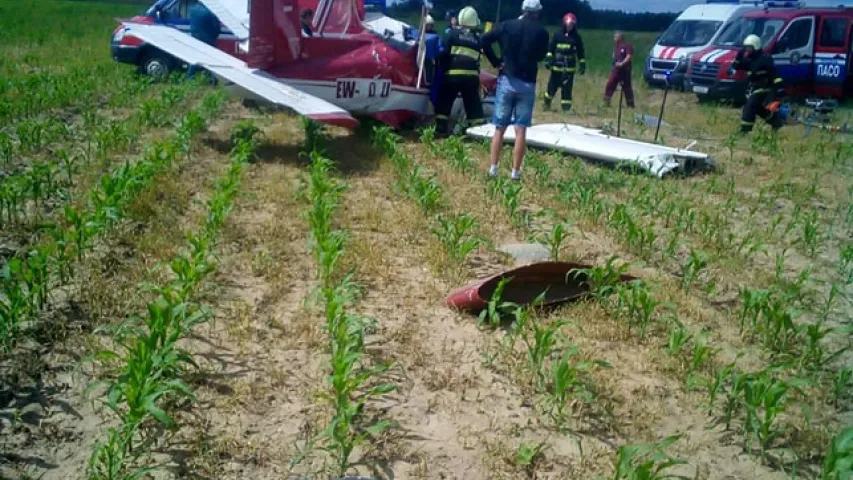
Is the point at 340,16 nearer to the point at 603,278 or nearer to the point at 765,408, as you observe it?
the point at 603,278

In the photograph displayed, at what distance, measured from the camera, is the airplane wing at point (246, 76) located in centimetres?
864

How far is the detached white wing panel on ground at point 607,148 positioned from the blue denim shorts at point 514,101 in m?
1.79

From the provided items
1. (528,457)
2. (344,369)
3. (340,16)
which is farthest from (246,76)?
(528,457)

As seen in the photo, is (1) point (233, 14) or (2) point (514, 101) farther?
(1) point (233, 14)

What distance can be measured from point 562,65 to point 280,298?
1122cm

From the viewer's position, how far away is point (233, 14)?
12750mm

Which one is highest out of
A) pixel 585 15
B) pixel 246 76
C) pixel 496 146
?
pixel 585 15

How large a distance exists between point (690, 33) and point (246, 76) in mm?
13804

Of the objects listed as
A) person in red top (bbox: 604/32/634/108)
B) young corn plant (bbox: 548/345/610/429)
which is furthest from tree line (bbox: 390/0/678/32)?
young corn plant (bbox: 548/345/610/429)

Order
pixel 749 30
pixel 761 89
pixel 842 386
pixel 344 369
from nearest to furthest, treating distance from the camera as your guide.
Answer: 1. pixel 344 369
2. pixel 842 386
3. pixel 761 89
4. pixel 749 30

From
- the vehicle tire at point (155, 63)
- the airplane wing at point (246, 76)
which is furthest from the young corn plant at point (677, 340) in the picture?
the vehicle tire at point (155, 63)

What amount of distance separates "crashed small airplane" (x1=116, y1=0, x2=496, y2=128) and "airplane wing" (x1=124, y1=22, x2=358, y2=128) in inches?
0.4

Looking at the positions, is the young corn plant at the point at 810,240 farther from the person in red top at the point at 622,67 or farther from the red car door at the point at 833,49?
the red car door at the point at 833,49

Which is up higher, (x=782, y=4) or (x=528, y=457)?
(x=782, y=4)
